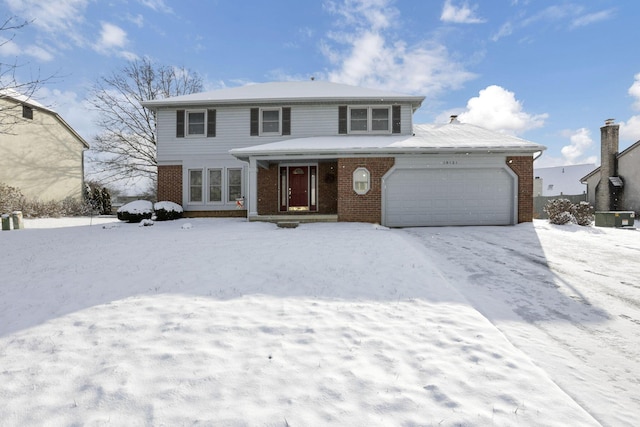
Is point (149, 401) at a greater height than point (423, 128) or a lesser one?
lesser

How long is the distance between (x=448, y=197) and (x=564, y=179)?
3557 centimetres

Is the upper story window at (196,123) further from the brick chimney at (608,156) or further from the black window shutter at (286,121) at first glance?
the brick chimney at (608,156)

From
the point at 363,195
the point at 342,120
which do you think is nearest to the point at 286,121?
the point at 342,120

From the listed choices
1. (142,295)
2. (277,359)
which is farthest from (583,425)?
(142,295)

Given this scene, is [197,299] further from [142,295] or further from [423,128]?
[423,128]

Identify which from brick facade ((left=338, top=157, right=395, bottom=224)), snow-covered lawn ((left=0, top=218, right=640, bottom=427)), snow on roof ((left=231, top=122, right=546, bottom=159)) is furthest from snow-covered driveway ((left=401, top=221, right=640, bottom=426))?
snow on roof ((left=231, top=122, right=546, bottom=159))

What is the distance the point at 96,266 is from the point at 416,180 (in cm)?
1058

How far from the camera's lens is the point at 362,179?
38.6ft

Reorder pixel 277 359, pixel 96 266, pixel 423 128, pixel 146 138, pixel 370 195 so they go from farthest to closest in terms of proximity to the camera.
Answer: pixel 146 138
pixel 423 128
pixel 370 195
pixel 96 266
pixel 277 359

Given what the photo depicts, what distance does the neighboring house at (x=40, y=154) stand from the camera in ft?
56.5

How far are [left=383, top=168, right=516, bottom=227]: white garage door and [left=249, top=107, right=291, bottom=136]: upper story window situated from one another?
5812 millimetres

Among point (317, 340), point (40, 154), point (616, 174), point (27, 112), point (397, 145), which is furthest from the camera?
point (616, 174)

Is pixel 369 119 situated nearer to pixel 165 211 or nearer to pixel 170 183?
pixel 170 183

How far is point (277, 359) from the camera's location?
2.74m
